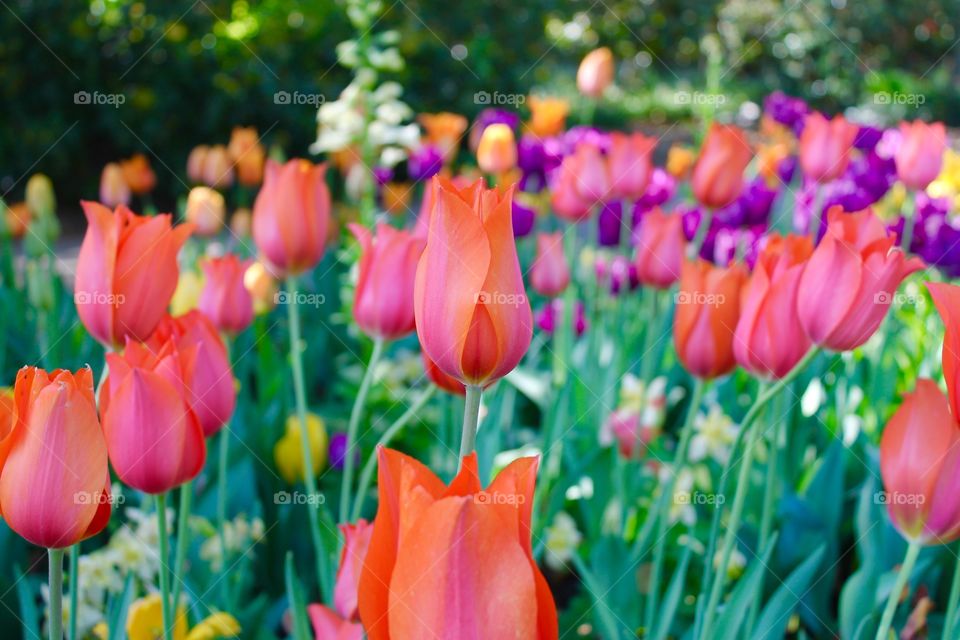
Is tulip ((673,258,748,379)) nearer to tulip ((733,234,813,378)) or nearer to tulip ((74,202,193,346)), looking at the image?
tulip ((733,234,813,378))

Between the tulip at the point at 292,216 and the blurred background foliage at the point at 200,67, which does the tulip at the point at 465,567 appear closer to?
the tulip at the point at 292,216

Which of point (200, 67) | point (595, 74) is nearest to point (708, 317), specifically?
point (595, 74)

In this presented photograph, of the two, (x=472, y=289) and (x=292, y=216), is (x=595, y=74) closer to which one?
(x=292, y=216)

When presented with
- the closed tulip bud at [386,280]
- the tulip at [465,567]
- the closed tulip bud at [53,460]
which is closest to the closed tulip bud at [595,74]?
the closed tulip bud at [386,280]

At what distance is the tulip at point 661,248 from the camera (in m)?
1.65

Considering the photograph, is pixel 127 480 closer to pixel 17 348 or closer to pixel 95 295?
pixel 95 295

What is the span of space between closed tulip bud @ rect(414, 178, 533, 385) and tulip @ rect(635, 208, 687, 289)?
98 centimetres

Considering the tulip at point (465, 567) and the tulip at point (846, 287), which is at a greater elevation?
the tulip at point (846, 287)

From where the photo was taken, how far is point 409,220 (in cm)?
381

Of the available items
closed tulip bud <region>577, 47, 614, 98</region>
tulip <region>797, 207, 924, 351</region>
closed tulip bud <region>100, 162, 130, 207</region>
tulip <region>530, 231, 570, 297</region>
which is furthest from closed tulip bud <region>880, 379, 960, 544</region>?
closed tulip bud <region>100, 162, 130, 207</region>

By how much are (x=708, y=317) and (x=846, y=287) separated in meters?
0.21

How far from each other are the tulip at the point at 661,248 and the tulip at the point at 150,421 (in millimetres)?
997

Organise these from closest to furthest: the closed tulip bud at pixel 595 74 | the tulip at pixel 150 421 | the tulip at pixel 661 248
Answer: the tulip at pixel 150 421
the tulip at pixel 661 248
the closed tulip bud at pixel 595 74

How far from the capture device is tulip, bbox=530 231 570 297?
→ 1851mm
